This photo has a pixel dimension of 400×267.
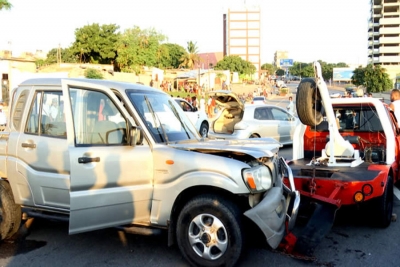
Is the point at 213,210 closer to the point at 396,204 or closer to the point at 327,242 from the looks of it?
the point at 327,242

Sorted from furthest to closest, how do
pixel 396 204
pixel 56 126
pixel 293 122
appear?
pixel 293 122
pixel 396 204
pixel 56 126

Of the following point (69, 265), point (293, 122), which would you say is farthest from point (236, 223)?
point (293, 122)

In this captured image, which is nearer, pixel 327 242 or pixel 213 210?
pixel 213 210

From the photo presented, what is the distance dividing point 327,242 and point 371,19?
143052 millimetres

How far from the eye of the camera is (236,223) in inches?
158

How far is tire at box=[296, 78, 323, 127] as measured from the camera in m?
5.96

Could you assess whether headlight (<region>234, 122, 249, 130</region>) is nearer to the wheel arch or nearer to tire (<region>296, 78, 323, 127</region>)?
tire (<region>296, 78, 323, 127</region>)

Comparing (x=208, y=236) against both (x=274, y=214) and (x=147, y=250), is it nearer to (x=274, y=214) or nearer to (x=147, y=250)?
(x=274, y=214)

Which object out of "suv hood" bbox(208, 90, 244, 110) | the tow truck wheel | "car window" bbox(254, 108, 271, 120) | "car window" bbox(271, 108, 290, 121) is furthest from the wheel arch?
"car window" bbox(271, 108, 290, 121)

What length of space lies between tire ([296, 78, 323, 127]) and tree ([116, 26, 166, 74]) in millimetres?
55287

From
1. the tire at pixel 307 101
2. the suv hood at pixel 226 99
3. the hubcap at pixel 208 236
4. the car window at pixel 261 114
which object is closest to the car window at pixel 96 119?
the hubcap at pixel 208 236

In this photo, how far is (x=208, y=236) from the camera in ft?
13.7

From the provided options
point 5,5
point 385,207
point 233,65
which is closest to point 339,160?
point 385,207

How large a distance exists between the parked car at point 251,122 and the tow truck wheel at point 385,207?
5.95m
